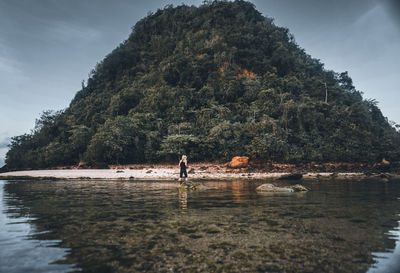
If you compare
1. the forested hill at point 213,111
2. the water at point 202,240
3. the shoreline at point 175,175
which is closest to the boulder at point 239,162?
the shoreline at point 175,175

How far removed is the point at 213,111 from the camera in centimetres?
4191

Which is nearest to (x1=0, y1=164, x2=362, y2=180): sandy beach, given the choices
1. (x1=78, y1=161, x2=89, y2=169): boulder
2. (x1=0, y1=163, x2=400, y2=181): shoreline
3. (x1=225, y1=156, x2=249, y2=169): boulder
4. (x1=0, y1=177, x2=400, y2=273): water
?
(x1=0, y1=163, x2=400, y2=181): shoreline

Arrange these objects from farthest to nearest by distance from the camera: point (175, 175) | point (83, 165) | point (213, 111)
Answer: point (213, 111), point (83, 165), point (175, 175)

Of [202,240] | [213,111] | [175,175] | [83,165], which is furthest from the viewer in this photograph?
[213,111]

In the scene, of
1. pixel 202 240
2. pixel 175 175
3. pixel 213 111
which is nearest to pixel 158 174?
pixel 175 175

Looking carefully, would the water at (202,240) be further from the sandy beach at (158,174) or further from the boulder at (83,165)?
the boulder at (83,165)

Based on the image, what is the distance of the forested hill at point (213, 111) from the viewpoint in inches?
1404

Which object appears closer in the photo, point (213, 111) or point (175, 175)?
point (175, 175)

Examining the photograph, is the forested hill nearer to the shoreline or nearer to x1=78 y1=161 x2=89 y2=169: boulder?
x1=78 y1=161 x2=89 y2=169: boulder

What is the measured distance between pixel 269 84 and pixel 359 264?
4822 cm

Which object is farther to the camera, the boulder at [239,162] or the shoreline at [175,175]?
the boulder at [239,162]

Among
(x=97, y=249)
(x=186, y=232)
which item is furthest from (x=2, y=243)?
(x=186, y=232)

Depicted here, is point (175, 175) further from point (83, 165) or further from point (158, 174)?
point (83, 165)

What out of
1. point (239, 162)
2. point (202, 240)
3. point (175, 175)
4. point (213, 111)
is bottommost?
point (175, 175)
